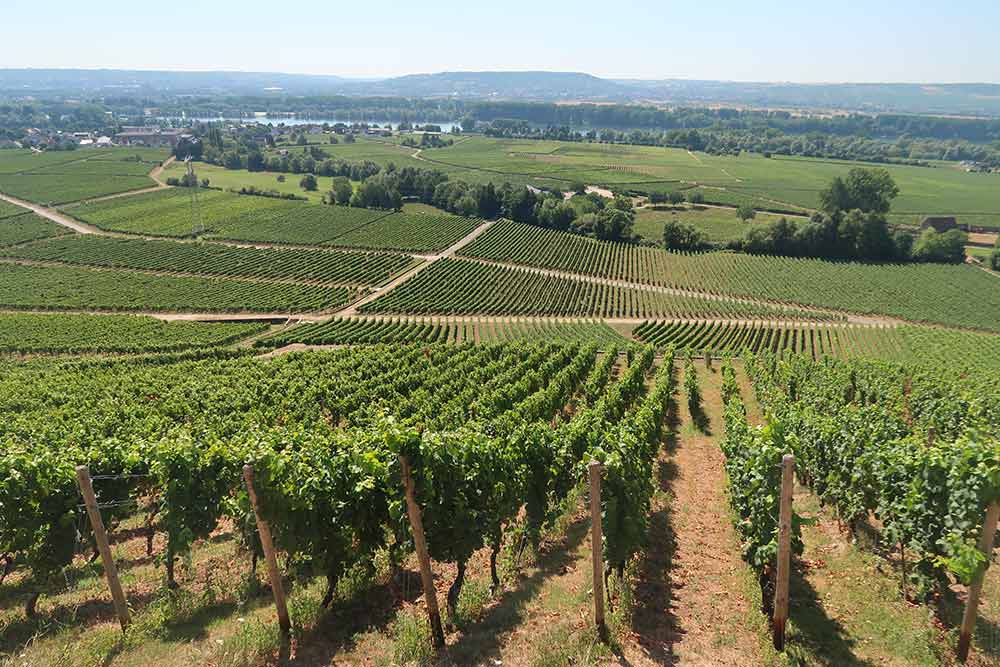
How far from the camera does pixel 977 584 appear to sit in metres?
9.39

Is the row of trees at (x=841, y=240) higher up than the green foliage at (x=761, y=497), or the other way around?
the green foliage at (x=761, y=497)

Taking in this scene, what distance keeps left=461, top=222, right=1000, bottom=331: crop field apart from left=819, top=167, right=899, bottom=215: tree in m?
25.3

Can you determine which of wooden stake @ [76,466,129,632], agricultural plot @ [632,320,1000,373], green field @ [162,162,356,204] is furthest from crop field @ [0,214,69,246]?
wooden stake @ [76,466,129,632]

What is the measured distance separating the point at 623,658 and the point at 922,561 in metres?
6.51

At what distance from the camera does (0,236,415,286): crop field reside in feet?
278

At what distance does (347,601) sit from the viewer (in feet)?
40.2

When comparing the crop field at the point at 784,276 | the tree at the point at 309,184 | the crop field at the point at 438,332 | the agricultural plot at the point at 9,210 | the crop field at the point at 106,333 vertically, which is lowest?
the crop field at the point at 438,332

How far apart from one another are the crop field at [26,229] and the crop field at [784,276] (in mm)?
76028

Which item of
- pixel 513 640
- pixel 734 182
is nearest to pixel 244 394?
pixel 513 640

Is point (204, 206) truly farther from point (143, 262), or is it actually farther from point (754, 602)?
point (754, 602)

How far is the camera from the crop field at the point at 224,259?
84.8 metres

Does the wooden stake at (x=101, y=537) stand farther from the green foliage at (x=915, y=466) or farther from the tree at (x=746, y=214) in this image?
the tree at (x=746, y=214)

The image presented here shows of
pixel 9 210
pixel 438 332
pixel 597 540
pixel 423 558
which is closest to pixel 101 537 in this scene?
pixel 423 558

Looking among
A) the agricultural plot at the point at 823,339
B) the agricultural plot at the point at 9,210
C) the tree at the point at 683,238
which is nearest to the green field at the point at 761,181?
the tree at the point at 683,238
